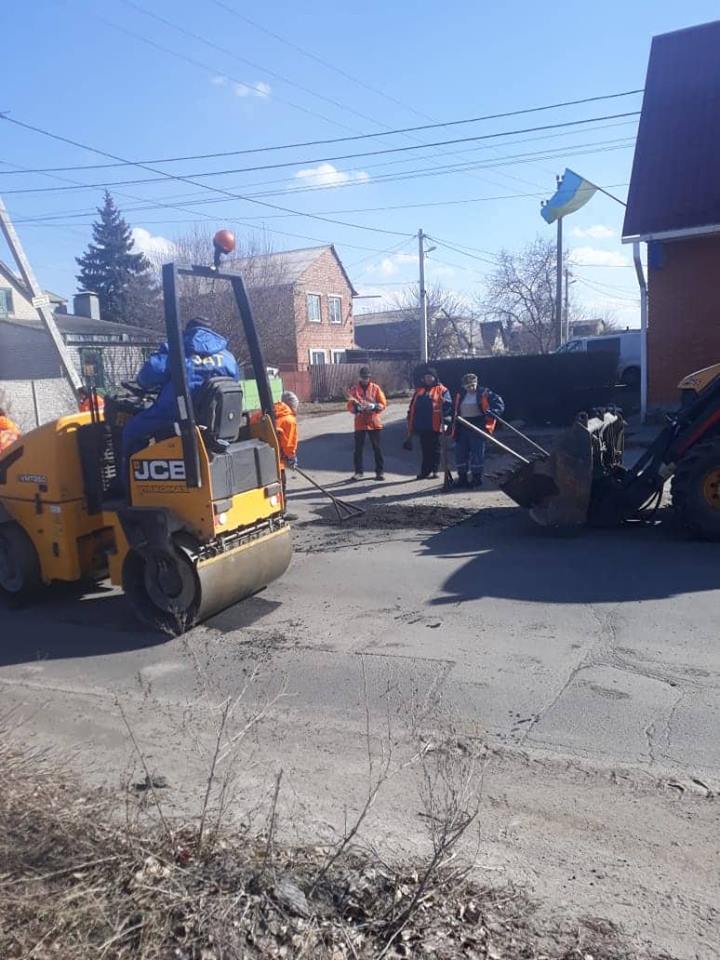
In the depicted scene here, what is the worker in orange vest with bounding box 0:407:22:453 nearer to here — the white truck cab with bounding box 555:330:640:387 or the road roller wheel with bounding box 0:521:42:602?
the road roller wheel with bounding box 0:521:42:602

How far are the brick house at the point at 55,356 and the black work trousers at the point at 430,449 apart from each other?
8.81 m

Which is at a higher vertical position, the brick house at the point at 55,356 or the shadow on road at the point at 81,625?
the brick house at the point at 55,356

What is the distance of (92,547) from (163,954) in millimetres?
5202

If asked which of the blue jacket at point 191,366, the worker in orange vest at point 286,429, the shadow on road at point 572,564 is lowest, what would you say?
the shadow on road at point 572,564

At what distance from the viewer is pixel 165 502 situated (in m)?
6.64

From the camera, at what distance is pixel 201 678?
19.3ft

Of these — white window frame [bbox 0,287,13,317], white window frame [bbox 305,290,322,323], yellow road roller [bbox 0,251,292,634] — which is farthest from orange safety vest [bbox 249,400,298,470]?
white window frame [bbox 305,290,322,323]

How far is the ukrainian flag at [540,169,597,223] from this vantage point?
77.4ft

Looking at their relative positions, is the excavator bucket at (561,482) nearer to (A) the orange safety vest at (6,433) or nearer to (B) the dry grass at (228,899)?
(A) the orange safety vest at (6,433)

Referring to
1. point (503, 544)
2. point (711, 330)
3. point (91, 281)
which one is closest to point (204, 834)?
point (503, 544)

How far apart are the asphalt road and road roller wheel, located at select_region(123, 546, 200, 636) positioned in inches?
7.0

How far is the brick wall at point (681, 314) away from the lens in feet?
56.2

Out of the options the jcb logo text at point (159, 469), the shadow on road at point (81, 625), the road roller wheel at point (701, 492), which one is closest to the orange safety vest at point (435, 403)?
the road roller wheel at point (701, 492)

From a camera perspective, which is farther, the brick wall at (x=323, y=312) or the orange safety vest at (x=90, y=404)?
the brick wall at (x=323, y=312)
